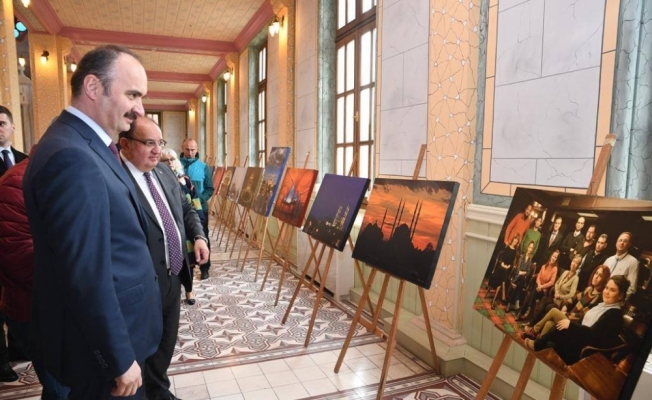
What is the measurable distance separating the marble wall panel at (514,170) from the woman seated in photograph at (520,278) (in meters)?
0.91

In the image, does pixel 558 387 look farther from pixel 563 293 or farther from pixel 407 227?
pixel 407 227

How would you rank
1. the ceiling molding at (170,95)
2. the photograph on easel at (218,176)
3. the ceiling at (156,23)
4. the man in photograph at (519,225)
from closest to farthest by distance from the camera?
1. the man in photograph at (519,225)
2. the ceiling at (156,23)
3. the photograph on easel at (218,176)
4. the ceiling molding at (170,95)

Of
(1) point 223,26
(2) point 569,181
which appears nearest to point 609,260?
(2) point 569,181

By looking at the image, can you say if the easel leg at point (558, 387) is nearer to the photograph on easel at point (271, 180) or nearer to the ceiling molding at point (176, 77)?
the photograph on easel at point (271, 180)

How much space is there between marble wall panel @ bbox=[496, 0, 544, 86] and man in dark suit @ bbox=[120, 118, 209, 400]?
81.2 inches

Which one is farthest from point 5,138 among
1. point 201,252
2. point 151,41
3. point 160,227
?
point 151,41

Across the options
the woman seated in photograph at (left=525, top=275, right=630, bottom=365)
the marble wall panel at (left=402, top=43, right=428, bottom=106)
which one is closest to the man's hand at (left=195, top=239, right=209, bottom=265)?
the woman seated in photograph at (left=525, top=275, right=630, bottom=365)

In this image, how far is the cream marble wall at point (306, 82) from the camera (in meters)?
5.61

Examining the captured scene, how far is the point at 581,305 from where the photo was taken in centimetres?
140

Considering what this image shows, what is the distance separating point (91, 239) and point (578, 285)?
5.02ft

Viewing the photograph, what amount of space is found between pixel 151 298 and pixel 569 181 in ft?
6.89

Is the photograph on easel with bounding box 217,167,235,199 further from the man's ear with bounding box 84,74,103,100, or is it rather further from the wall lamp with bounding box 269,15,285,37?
the man's ear with bounding box 84,74,103,100

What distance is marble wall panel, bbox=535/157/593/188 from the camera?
2166 millimetres

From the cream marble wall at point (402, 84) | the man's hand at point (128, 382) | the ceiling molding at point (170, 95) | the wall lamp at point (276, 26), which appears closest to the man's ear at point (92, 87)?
the man's hand at point (128, 382)
